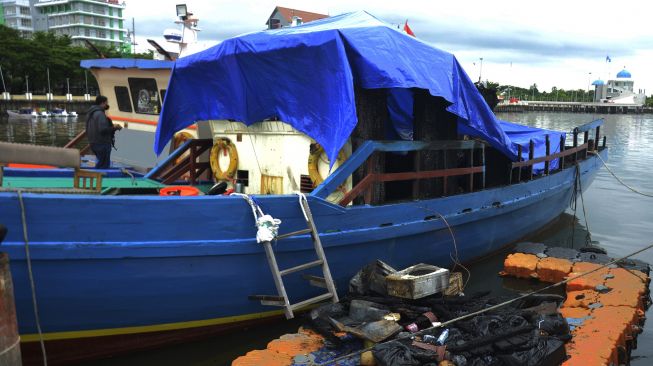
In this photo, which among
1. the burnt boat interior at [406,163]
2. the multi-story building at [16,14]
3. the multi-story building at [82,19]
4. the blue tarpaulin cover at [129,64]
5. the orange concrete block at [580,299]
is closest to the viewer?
the burnt boat interior at [406,163]

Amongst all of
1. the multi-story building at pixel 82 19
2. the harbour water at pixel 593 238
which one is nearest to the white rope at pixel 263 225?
the harbour water at pixel 593 238

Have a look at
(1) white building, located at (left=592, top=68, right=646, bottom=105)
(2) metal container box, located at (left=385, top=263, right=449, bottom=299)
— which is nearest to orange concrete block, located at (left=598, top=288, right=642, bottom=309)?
(2) metal container box, located at (left=385, top=263, right=449, bottom=299)

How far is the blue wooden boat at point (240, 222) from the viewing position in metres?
4.60

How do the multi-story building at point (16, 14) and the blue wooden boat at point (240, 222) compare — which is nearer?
the blue wooden boat at point (240, 222)

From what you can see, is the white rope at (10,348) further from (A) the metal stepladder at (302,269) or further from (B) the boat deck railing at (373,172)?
(B) the boat deck railing at (373,172)

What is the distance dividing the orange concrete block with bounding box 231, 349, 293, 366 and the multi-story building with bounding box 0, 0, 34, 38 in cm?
11591

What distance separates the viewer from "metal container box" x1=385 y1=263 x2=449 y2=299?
566cm

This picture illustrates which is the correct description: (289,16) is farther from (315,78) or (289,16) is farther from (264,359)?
(264,359)

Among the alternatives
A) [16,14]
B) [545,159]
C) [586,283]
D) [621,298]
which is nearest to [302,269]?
[621,298]

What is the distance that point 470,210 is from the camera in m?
7.68

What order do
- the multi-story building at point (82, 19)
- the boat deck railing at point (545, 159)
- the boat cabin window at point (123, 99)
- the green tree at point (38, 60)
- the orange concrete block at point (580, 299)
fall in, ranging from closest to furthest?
the orange concrete block at point (580, 299)
the boat deck railing at point (545, 159)
the boat cabin window at point (123, 99)
the green tree at point (38, 60)
the multi-story building at point (82, 19)

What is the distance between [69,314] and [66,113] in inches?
2626

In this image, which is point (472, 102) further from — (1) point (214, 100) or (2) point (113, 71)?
(2) point (113, 71)

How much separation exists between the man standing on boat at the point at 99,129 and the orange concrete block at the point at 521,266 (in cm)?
698
